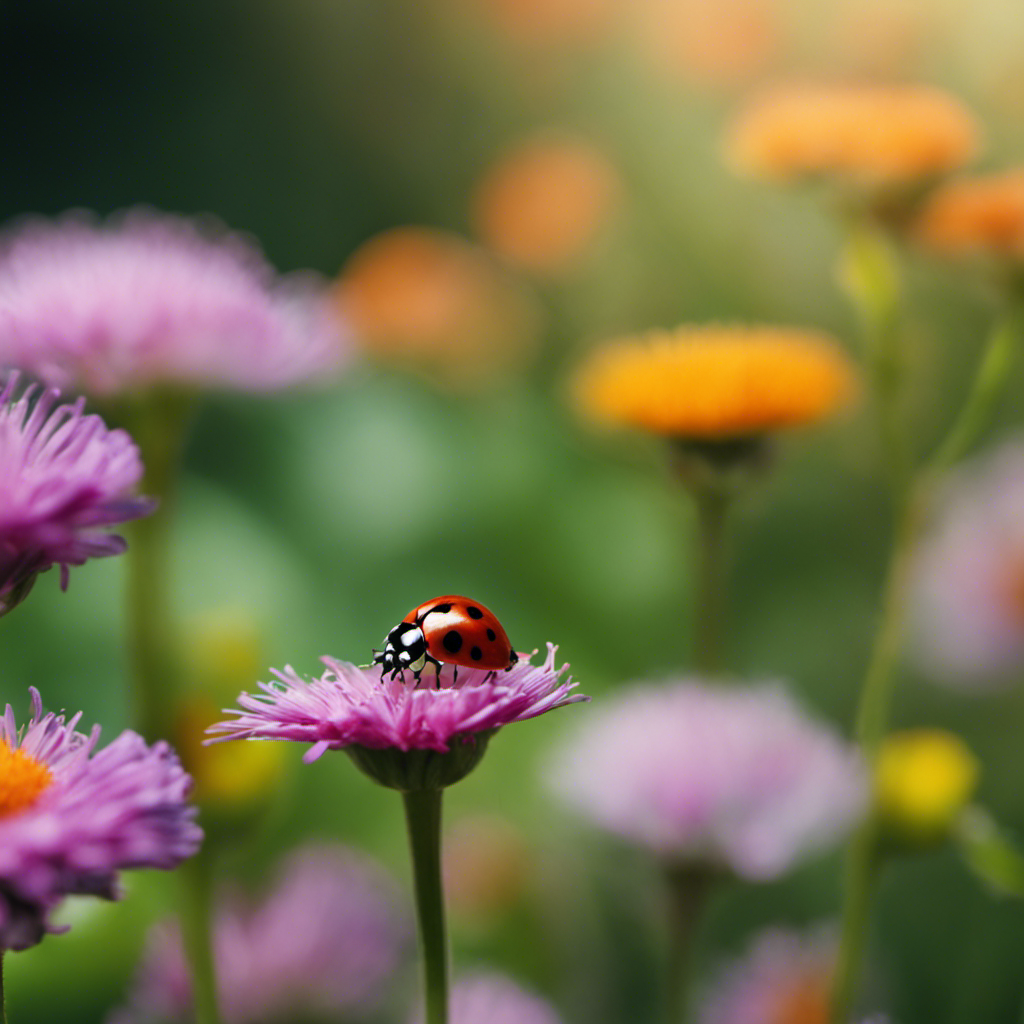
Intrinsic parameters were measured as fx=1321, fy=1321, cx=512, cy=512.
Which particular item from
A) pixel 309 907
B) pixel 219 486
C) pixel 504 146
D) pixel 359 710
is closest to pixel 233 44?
pixel 504 146

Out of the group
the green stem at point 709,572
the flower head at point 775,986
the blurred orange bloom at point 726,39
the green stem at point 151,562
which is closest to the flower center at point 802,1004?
the flower head at point 775,986

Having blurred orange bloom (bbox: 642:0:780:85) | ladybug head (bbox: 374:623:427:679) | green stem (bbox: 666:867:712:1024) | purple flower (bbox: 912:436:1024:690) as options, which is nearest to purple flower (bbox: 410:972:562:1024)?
green stem (bbox: 666:867:712:1024)

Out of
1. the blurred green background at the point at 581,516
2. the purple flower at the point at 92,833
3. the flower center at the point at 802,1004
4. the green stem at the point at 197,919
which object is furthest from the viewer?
the blurred green background at the point at 581,516

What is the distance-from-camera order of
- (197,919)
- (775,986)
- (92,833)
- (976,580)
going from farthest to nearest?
(976,580), (775,986), (197,919), (92,833)

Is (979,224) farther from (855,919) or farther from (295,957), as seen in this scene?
(295,957)

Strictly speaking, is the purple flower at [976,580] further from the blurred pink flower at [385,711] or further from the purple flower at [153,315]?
the blurred pink flower at [385,711]

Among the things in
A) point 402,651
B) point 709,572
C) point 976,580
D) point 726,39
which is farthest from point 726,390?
point 726,39
